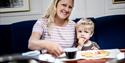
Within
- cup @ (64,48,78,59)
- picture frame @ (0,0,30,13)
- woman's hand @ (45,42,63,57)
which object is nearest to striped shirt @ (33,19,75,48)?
woman's hand @ (45,42,63,57)

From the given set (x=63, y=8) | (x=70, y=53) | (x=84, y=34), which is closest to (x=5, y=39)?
(x=63, y=8)

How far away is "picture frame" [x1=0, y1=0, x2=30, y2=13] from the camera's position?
7.77ft

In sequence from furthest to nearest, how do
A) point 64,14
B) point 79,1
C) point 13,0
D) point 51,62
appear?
point 79,1 < point 13,0 < point 64,14 < point 51,62

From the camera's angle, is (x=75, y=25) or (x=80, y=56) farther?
(x=75, y=25)

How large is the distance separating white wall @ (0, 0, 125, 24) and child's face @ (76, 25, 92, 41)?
2.63 feet

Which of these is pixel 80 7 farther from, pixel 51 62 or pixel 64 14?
pixel 51 62

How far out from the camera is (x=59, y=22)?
5.74ft

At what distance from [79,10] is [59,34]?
Result: 88 cm

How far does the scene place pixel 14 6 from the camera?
2385 mm

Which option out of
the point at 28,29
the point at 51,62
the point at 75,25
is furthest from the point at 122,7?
the point at 51,62

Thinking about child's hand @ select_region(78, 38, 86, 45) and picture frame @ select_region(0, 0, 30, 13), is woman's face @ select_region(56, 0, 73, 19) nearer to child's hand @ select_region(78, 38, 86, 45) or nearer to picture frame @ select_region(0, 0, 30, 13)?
child's hand @ select_region(78, 38, 86, 45)

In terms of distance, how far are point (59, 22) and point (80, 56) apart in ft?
1.80

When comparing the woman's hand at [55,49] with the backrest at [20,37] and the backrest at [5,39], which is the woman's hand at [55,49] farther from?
the backrest at [5,39]

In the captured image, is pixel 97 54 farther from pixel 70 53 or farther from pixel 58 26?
pixel 58 26
